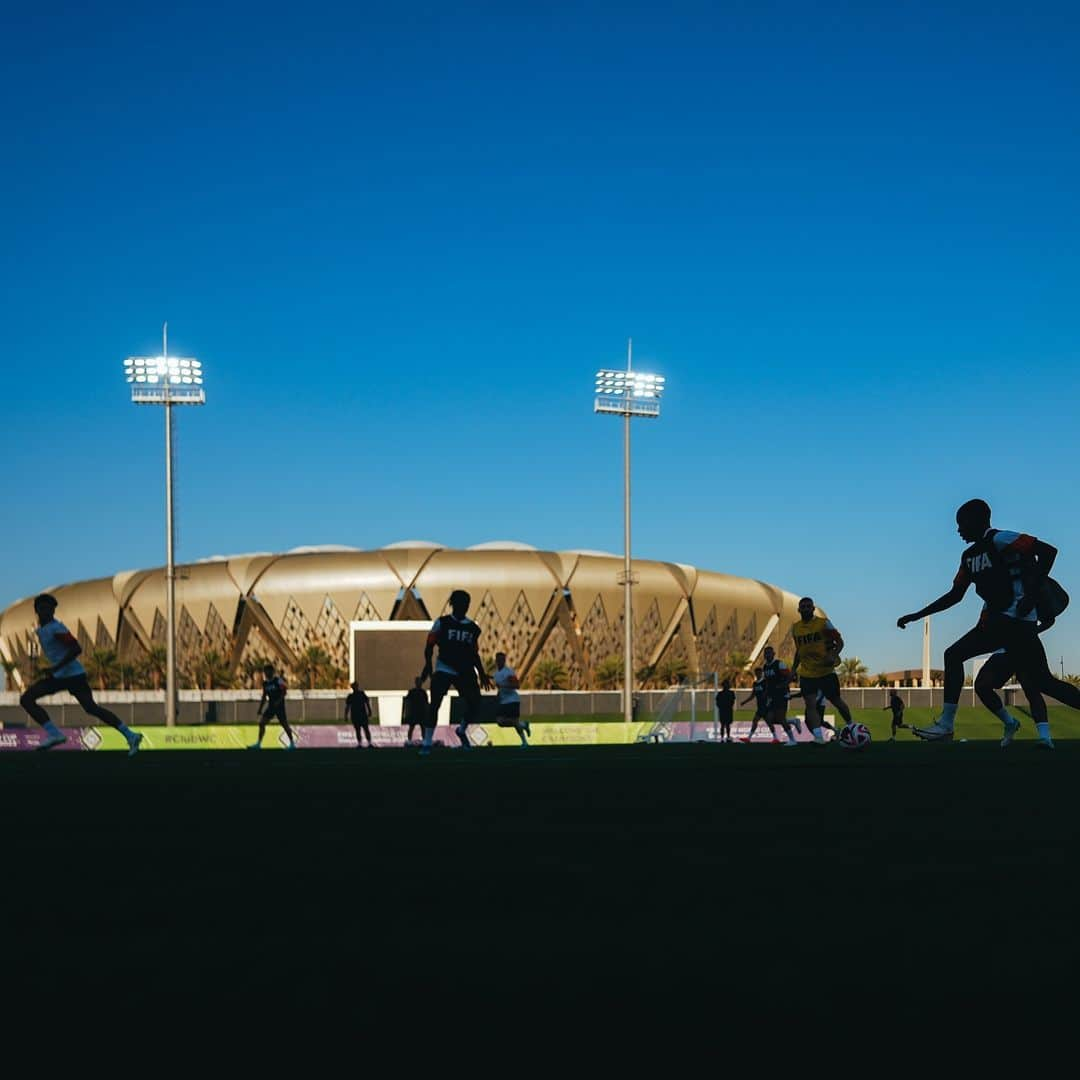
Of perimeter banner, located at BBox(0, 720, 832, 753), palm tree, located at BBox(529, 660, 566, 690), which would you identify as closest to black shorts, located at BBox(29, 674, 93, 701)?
perimeter banner, located at BBox(0, 720, 832, 753)

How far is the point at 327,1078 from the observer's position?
192 centimetres

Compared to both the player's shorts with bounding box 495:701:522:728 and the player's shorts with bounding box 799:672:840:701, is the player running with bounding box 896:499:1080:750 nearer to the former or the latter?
the player's shorts with bounding box 799:672:840:701

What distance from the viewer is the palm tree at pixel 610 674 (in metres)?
94.3

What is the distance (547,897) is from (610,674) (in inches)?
3601

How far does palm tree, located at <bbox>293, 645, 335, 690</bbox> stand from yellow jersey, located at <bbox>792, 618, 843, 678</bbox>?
271ft

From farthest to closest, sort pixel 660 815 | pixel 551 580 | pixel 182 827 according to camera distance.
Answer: pixel 551 580 → pixel 660 815 → pixel 182 827

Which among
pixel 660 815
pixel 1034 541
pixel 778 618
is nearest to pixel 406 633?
pixel 1034 541

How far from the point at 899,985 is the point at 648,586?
333 feet

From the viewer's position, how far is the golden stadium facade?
324 feet

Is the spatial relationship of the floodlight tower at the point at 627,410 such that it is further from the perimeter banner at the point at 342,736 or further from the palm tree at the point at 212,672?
the palm tree at the point at 212,672

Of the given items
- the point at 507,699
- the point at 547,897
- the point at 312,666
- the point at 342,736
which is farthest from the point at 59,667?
the point at 312,666

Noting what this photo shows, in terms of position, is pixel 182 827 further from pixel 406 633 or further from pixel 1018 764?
pixel 406 633

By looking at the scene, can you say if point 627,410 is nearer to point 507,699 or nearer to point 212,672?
point 507,699

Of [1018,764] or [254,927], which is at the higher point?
[254,927]
